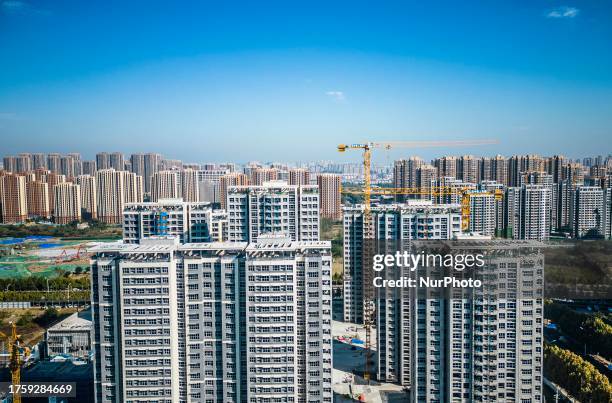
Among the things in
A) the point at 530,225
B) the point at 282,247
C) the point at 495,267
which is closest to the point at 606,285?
the point at 495,267

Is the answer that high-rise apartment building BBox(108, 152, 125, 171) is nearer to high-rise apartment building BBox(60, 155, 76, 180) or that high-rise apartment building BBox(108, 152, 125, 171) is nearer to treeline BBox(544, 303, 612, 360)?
high-rise apartment building BBox(60, 155, 76, 180)

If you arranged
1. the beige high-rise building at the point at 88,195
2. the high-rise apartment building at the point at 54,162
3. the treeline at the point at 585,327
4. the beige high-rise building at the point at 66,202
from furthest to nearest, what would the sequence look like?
the high-rise apartment building at the point at 54,162, the beige high-rise building at the point at 88,195, the beige high-rise building at the point at 66,202, the treeline at the point at 585,327

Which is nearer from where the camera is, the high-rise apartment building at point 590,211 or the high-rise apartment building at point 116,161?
the high-rise apartment building at point 590,211

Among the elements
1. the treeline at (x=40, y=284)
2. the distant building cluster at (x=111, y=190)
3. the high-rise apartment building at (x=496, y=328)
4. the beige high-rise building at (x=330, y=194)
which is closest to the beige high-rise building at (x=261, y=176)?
the distant building cluster at (x=111, y=190)

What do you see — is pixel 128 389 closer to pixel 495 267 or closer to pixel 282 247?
pixel 282 247

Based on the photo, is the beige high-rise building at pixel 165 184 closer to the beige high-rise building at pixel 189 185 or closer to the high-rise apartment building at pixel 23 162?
the beige high-rise building at pixel 189 185

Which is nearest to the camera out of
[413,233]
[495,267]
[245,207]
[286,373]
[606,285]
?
[495,267]
